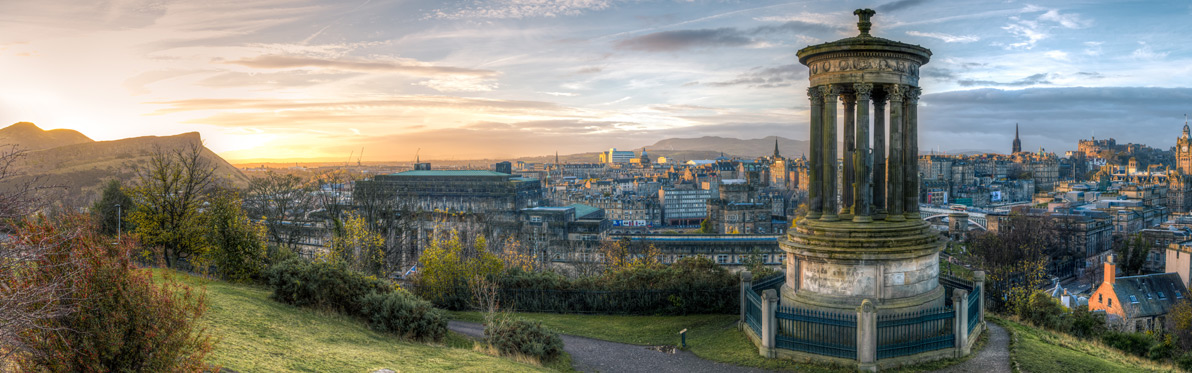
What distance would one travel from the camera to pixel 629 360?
17.7 m

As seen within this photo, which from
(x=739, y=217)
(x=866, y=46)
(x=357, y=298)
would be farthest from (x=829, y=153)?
(x=739, y=217)

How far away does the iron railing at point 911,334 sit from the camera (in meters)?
15.2

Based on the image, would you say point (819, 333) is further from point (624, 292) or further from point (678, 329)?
point (624, 292)

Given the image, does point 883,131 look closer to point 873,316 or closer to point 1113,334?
point 873,316

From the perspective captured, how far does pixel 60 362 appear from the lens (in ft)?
24.4

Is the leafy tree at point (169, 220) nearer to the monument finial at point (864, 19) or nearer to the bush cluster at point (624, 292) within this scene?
the bush cluster at point (624, 292)

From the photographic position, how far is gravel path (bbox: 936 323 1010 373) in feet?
49.5

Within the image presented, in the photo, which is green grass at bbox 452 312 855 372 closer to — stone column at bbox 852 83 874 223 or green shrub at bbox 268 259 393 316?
stone column at bbox 852 83 874 223

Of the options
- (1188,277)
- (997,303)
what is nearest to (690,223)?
(1188,277)

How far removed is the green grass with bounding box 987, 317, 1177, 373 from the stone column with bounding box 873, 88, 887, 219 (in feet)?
16.1

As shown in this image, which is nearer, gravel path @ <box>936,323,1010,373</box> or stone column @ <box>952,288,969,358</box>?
gravel path @ <box>936,323,1010,373</box>

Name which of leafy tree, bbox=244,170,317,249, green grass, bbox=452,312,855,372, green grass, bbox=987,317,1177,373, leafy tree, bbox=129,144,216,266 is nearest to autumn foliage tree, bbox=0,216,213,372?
green grass, bbox=452,312,855,372

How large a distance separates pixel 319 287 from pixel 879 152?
16.7 metres

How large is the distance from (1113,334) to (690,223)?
434 ft
